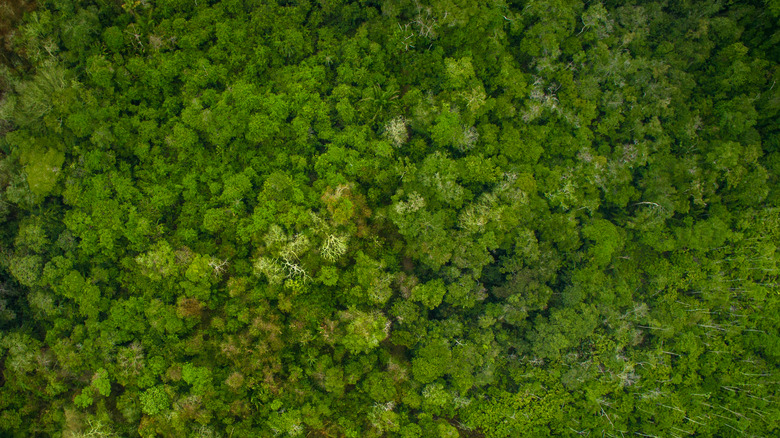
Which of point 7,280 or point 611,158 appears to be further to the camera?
point 611,158

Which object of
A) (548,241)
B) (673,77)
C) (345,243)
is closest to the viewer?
(345,243)

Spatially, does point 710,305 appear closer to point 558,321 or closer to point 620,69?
point 558,321

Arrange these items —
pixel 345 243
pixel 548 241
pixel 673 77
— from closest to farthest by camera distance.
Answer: pixel 345 243
pixel 548 241
pixel 673 77

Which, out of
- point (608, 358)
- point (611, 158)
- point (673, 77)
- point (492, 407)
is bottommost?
point (492, 407)

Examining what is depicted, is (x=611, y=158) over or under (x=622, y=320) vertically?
over

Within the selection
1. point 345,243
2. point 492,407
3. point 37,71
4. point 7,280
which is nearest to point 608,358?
point 492,407

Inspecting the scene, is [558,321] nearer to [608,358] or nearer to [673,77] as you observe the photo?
[608,358]
